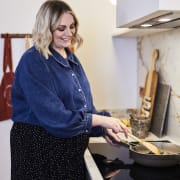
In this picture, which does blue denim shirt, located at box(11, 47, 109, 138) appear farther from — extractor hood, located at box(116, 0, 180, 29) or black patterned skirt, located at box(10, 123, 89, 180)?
extractor hood, located at box(116, 0, 180, 29)

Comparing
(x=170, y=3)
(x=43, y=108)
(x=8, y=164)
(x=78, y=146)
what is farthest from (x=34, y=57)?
(x=8, y=164)

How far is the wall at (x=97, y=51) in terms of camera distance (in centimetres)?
194

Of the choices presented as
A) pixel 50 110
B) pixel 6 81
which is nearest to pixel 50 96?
pixel 50 110

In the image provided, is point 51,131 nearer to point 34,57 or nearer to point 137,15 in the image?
point 34,57

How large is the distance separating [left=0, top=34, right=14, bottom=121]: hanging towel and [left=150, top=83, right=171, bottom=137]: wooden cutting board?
2.73 ft

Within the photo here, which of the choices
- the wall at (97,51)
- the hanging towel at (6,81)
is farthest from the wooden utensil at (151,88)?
the hanging towel at (6,81)

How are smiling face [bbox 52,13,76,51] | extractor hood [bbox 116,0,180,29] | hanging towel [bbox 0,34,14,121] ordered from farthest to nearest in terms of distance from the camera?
hanging towel [bbox 0,34,14,121] < smiling face [bbox 52,13,76,51] < extractor hood [bbox 116,0,180,29]

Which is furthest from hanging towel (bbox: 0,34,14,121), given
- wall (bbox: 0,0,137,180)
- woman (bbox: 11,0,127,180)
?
woman (bbox: 11,0,127,180)

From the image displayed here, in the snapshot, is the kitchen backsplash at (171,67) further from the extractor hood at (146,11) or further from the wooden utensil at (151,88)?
the extractor hood at (146,11)

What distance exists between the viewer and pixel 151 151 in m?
1.31

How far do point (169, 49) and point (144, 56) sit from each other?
0.35 m

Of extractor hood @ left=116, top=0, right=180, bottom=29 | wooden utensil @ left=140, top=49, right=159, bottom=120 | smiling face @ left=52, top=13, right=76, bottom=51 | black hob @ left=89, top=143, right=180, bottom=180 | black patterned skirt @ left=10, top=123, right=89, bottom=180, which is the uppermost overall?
extractor hood @ left=116, top=0, right=180, bottom=29

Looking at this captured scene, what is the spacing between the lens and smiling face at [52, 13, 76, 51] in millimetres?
1208

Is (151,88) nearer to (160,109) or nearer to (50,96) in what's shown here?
(160,109)
